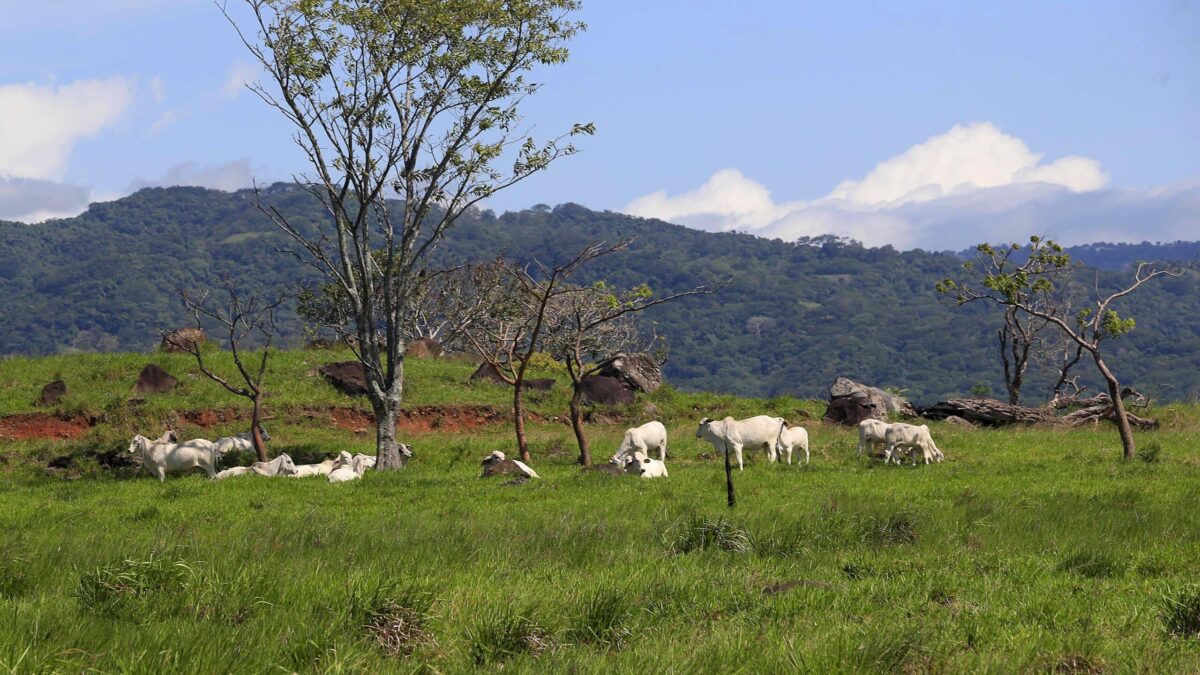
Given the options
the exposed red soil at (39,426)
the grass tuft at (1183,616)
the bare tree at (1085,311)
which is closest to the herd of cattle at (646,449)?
the bare tree at (1085,311)

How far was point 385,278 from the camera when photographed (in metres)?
28.3

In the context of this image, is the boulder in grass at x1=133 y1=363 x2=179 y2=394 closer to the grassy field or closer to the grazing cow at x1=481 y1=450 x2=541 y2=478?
the grassy field

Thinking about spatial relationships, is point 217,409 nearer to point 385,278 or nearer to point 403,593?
point 385,278

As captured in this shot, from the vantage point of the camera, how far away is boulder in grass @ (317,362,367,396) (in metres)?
38.4

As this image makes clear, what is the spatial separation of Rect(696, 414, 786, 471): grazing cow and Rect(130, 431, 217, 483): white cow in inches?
410

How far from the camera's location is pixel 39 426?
34094mm

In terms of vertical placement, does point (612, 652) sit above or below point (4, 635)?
below

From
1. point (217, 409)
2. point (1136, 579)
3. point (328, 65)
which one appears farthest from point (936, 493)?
point (217, 409)

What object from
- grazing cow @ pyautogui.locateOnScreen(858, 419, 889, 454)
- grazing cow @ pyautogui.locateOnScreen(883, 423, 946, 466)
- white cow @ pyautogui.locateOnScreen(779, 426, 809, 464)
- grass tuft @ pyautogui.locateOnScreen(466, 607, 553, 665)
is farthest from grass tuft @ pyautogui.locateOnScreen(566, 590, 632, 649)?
grazing cow @ pyautogui.locateOnScreen(858, 419, 889, 454)

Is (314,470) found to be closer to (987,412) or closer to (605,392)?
(605,392)

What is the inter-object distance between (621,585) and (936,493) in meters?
10.6

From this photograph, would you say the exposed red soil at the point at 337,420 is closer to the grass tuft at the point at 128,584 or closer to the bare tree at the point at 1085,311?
the bare tree at the point at 1085,311

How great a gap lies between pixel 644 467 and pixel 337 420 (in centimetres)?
1475

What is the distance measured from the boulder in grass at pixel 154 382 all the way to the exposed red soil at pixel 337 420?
6.15 ft
